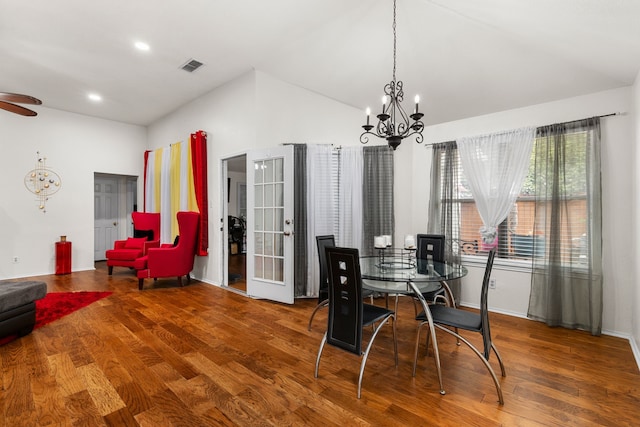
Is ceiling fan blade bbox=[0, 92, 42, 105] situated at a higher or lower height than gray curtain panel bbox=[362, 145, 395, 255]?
higher

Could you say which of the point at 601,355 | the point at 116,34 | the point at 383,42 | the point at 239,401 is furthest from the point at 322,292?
the point at 116,34

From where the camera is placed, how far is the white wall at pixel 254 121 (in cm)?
427

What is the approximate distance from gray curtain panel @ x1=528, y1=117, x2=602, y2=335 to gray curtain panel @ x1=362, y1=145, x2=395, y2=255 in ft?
5.94

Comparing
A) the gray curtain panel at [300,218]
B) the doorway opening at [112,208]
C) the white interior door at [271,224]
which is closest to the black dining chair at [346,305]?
the white interior door at [271,224]

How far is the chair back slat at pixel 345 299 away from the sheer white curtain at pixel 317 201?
2063 mm

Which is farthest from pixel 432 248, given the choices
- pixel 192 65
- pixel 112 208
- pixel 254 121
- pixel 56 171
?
pixel 112 208

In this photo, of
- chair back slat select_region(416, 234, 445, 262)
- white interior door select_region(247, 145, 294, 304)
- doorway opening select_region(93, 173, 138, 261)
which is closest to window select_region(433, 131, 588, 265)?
chair back slat select_region(416, 234, 445, 262)

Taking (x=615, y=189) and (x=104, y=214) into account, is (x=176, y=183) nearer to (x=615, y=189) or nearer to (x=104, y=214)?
(x=104, y=214)

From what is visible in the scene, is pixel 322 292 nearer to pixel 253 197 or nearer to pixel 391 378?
pixel 391 378

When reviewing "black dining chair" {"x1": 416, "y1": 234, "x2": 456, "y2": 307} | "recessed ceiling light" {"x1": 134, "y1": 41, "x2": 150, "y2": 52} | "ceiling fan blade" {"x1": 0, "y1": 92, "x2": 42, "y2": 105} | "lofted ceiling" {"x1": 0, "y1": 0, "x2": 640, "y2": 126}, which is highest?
"recessed ceiling light" {"x1": 134, "y1": 41, "x2": 150, "y2": 52}

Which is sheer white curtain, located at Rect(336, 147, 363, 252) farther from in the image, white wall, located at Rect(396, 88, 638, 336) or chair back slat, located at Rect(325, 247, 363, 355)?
white wall, located at Rect(396, 88, 638, 336)

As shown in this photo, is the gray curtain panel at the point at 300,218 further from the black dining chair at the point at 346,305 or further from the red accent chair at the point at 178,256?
the black dining chair at the point at 346,305

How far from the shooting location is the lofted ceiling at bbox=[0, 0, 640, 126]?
254cm

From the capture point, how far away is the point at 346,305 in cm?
212
